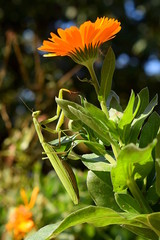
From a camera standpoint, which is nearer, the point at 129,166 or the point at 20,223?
the point at 129,166

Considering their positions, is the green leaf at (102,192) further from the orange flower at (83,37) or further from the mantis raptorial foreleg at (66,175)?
the orange flower at (83,37)

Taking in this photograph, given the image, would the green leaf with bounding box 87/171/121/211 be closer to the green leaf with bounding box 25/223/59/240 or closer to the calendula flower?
the green leaf with bounding box 25/223/59/240

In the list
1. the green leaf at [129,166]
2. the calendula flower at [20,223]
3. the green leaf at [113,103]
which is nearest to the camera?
the green leaf at [129,166]

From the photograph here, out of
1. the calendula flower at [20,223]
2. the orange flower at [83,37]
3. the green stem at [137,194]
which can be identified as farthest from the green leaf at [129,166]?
the calendula flower at [20,223]

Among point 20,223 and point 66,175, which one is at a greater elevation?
point 66,175

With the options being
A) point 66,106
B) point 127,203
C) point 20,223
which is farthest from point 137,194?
point 20,223

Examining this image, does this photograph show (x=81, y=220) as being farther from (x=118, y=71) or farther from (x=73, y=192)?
(x=118, y=71)

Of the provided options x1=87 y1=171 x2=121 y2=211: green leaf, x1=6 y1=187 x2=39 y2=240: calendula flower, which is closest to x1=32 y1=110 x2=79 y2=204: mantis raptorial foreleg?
x1=87 y1=171 x2=121 y2=211: green leaf

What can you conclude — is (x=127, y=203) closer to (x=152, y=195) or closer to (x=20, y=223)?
(x=152, y=195)
